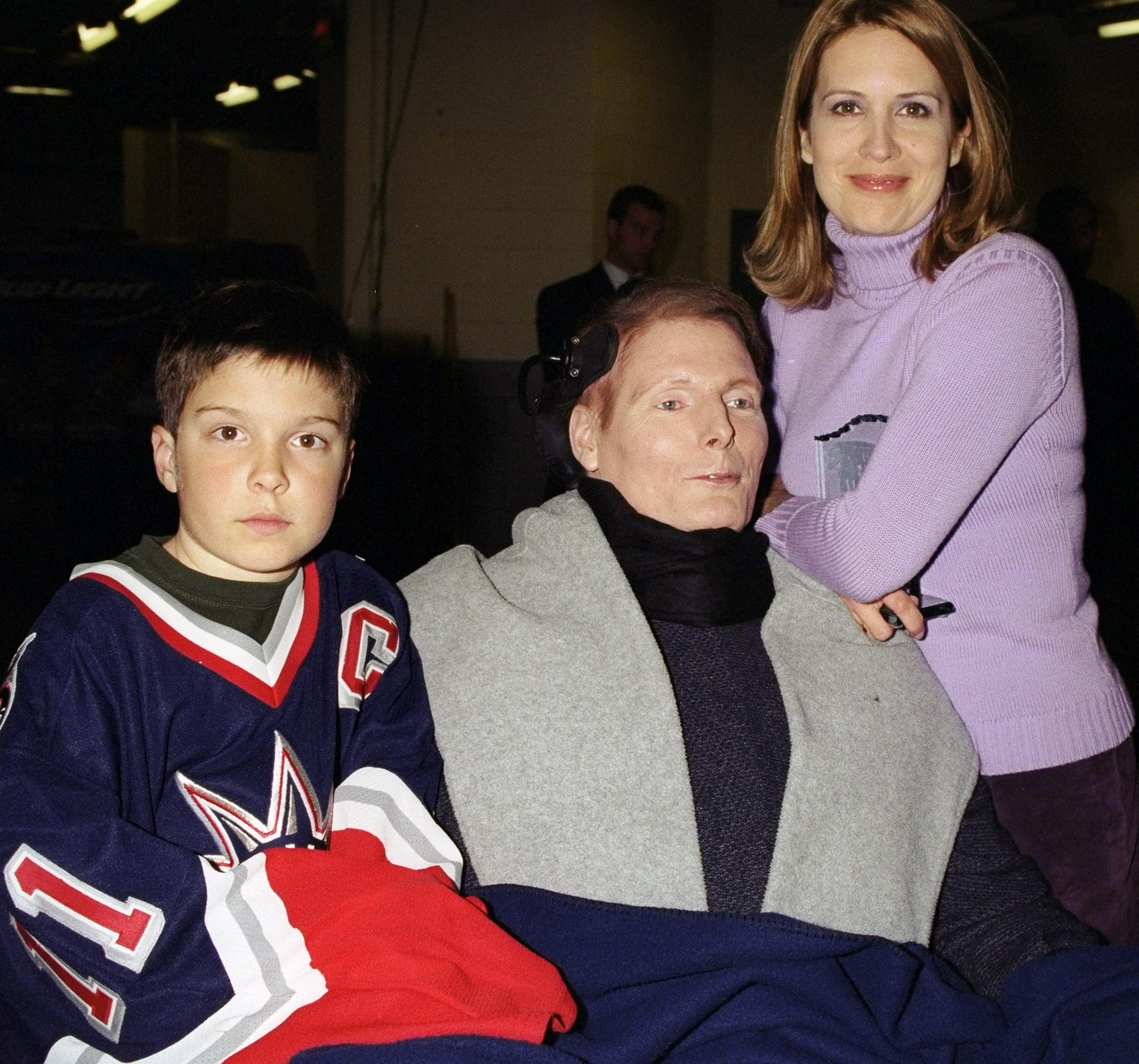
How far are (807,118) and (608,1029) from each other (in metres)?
1.40

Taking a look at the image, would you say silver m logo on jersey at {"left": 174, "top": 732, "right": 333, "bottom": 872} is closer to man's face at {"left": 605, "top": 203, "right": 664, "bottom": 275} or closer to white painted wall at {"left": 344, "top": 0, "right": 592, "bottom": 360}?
man's face at {"left": 605, "top": 203, "right": 664, "bottom": 275}

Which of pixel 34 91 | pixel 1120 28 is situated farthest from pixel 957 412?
pixel 34 91

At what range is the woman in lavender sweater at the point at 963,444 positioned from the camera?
65.9 inches

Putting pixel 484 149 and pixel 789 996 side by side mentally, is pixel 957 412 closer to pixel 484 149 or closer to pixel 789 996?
pixel 789 996

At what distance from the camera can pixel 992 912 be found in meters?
1.73

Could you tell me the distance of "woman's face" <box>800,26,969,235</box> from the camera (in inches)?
72.7

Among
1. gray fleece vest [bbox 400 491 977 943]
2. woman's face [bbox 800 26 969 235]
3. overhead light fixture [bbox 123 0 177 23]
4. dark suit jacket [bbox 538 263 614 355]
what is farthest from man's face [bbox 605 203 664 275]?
overhead light fixture [bbox 123 0 177 23]

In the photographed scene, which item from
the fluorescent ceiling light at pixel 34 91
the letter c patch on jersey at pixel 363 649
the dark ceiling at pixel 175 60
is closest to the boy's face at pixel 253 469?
the letter c patch on jersey at pixel 363 649

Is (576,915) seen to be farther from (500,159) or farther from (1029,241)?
(500,159)

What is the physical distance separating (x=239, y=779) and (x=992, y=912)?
102cm

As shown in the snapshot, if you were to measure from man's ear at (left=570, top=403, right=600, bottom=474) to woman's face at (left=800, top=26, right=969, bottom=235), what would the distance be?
0.49 meters

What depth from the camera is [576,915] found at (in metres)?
1.50

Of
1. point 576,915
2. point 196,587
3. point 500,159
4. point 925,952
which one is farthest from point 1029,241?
point 500,159

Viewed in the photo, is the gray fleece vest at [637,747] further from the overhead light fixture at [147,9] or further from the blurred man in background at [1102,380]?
the overhead light fixture at [147,9]
